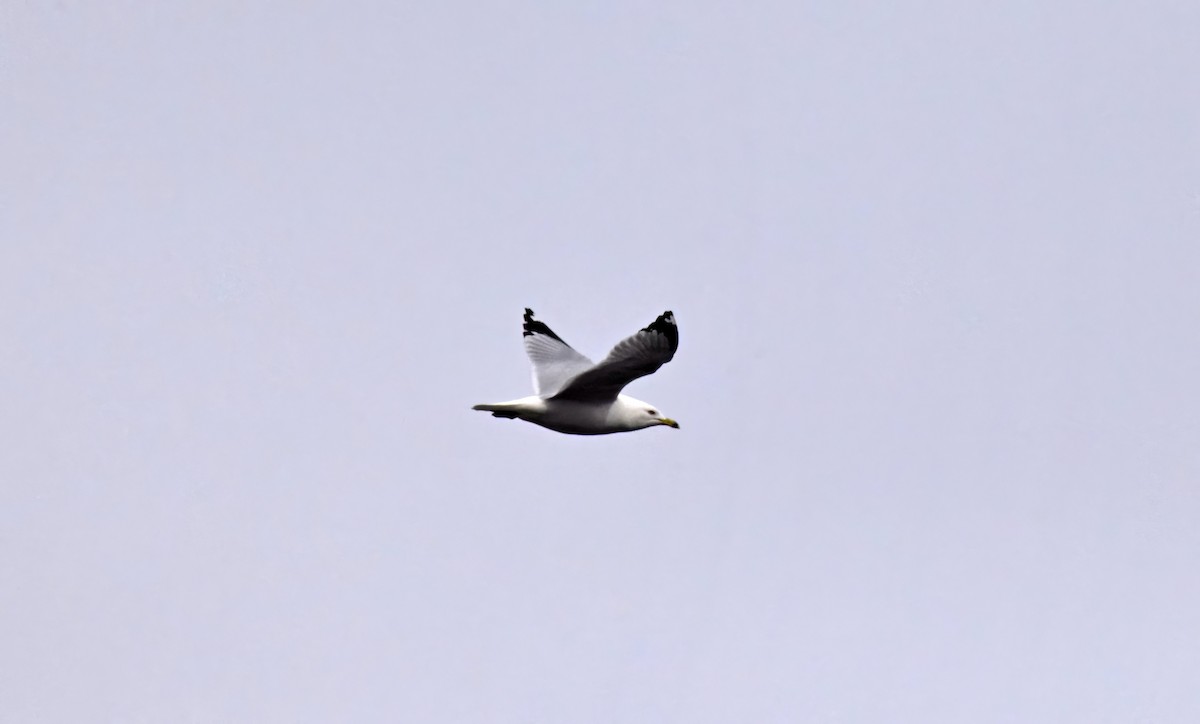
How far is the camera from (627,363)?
1752 centimetres

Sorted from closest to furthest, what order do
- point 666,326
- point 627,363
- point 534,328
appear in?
point 666,326
point 627,363
point 534,328

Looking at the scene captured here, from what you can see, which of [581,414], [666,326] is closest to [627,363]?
[666,326]

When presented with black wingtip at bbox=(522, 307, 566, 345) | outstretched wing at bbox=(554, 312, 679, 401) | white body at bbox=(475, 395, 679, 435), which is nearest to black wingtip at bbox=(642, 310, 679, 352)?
outstretched wing at bbox=(554, 312, 679, 401)

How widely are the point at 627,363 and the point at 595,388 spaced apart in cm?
98

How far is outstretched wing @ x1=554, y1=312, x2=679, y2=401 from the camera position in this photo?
55.3 ft

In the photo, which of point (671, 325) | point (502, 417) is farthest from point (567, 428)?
point (671, 325)

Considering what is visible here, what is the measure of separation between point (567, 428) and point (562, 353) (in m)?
1.76

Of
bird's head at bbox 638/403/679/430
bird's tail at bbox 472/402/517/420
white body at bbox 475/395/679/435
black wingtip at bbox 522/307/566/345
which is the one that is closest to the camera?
bird's tail at bbox 472/402/517/420

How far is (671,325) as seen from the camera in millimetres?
16766

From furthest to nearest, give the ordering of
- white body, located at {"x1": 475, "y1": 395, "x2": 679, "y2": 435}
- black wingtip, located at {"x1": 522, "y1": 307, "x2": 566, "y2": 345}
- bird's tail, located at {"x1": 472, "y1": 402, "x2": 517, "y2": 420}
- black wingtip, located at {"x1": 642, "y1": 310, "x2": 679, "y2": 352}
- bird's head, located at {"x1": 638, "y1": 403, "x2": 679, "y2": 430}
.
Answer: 1. black wingtip, located at {"x1": 522, "y1": 307, "x2": 566, "y2": 345}
2. bird's head, located at {"x1": 638, "y1": 403, "x2": 679, "y2": 430}
3. white body, located at {"x1": 475, "y1": 395, "x2": 679, "y2": 435}
4. bird's tail, located at {"x1": 472, "y1": 402, "x2": 517, "y2": 420}
5. black wingtip, located at {"x1": 642, "y1": 310, "x2": 679, "y2": 352}

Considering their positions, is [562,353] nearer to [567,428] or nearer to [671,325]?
[567,428]

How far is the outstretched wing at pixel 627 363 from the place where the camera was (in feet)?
55.3

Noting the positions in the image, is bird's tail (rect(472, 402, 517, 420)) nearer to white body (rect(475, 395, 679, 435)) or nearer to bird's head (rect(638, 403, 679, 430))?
white body (rect(475, 395, 679, 435))

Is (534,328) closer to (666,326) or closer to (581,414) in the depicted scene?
(581,414)
